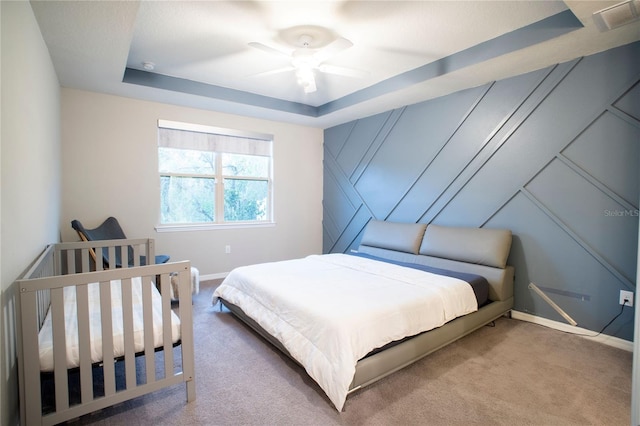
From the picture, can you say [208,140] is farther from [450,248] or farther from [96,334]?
[450,248]

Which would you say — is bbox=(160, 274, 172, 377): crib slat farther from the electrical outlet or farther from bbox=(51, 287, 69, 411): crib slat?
the electrical outlet

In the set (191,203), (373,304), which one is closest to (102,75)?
(191,203)

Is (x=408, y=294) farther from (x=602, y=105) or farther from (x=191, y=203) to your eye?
(x=191, y=203)

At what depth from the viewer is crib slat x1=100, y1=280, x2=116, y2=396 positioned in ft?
5.11

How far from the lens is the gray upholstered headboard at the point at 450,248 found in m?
2.99

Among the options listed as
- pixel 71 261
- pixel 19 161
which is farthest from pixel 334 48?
pixel 71 261

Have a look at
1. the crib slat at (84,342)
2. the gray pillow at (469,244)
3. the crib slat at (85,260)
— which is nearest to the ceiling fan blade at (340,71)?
the gray pillow at (469,244)

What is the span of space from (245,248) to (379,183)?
2216 millimetres

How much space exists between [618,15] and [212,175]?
14.1 feet

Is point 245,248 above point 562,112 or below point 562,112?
below

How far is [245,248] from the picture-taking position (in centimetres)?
476

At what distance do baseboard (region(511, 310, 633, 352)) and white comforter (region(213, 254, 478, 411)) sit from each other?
762 mm

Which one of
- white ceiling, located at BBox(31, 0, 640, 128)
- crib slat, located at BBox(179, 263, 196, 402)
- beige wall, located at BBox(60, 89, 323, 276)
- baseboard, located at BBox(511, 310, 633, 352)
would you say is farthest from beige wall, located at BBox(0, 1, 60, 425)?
baseboard, located at BBox(511, 310, 633, 352)

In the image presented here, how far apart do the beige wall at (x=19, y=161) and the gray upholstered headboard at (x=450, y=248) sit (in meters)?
3.31
